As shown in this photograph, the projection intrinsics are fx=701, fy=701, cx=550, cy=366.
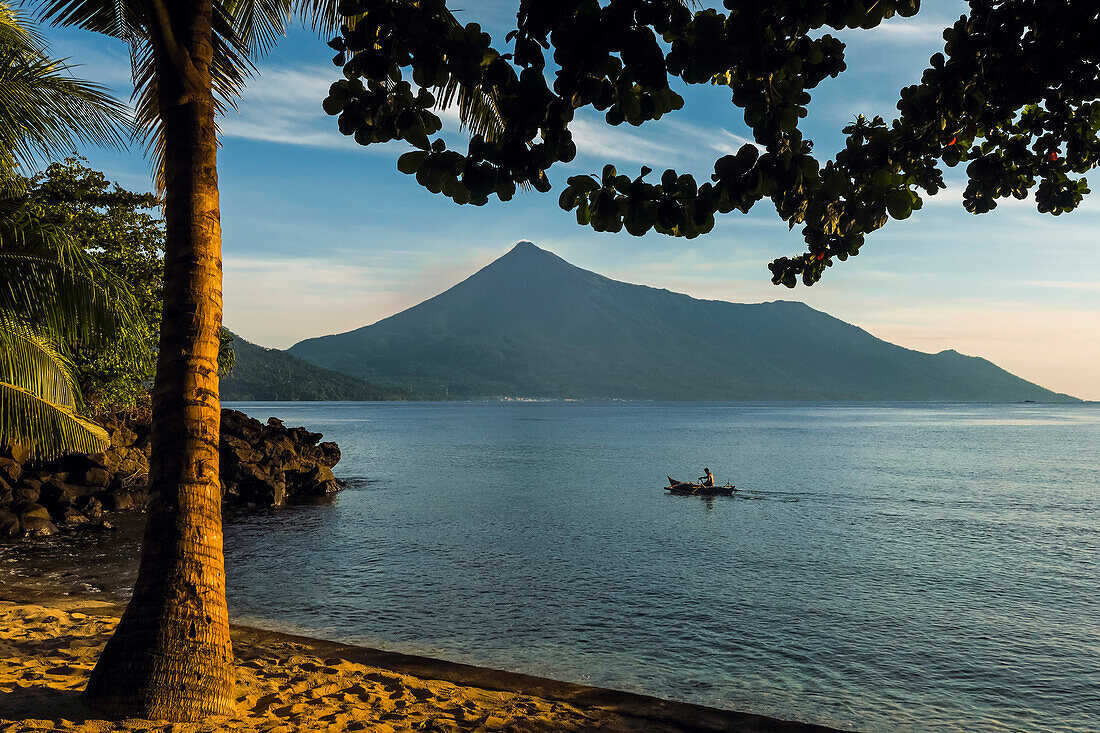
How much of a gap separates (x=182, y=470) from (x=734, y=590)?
16210mm

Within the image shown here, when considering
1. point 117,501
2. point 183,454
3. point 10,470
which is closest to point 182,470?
point 183,454

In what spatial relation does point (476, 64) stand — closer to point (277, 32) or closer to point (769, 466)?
point (277, 32)

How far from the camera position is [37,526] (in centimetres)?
2275

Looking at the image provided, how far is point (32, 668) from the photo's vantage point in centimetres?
801

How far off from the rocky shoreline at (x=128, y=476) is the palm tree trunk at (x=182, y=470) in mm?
20493

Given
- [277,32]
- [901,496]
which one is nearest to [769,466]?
[901,496]

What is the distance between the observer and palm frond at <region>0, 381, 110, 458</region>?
38.5ft

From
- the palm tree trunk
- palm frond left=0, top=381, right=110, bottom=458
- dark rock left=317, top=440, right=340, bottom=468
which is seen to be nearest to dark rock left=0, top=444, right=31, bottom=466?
palm frond left=0, top=381, right=110, bottom=458

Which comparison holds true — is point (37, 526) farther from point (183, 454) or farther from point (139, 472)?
point (183, 454)

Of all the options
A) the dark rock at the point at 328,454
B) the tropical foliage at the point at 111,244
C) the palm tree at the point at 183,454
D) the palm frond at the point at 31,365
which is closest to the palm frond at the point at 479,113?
the palm tree at the point at 183,454

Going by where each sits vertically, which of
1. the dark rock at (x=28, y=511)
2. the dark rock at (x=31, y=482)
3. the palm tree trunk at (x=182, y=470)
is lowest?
the dark rock at (x=28, y=511)

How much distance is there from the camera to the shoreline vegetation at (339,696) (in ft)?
22.3

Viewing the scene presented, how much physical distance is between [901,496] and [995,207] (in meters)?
42.6

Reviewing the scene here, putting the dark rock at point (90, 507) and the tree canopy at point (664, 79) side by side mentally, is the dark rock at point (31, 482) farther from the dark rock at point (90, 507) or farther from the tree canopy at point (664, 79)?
the tree canopy at point (664, 79)
